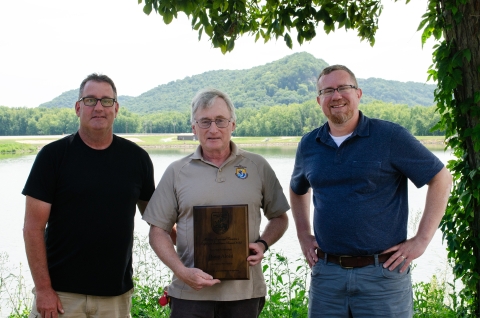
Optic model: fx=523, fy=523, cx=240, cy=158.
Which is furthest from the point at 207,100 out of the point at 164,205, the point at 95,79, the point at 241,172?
the point at 95,79

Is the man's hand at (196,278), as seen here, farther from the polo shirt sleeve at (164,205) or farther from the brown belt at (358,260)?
the brown belt at (358,260)

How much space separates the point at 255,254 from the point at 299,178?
61cm

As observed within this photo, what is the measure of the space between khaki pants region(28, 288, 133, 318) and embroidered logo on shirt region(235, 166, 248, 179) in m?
1.01

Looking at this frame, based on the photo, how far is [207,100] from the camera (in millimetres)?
2703

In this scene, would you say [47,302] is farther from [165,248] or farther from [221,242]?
[221,242]

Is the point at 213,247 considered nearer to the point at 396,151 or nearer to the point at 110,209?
the point at 110,209

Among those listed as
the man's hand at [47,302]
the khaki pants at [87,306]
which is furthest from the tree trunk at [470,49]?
the man's hand at [47,302]

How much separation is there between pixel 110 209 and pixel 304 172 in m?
1.10

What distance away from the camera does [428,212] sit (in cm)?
274

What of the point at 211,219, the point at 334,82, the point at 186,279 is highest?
the point at 334,82

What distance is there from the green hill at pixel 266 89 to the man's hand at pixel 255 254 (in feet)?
175

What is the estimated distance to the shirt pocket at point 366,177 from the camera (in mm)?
2680

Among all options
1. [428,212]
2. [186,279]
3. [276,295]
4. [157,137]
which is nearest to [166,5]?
[186,279]

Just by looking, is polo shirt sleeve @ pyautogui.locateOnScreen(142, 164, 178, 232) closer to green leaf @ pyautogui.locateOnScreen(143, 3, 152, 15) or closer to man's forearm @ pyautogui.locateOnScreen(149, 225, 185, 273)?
man's forearm @ pyautogui.locateOnScreen(149, 225, 185, 273)
